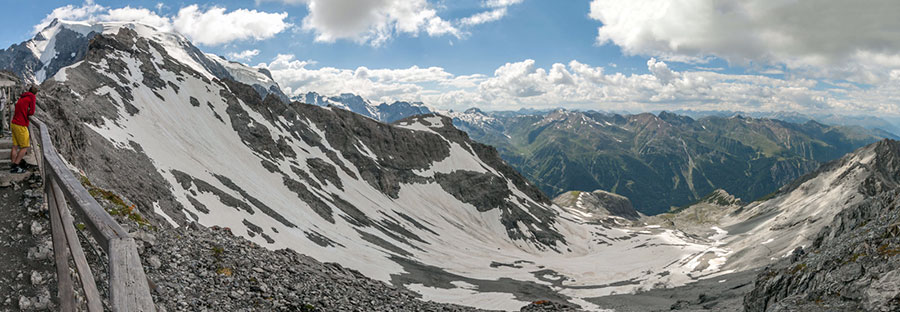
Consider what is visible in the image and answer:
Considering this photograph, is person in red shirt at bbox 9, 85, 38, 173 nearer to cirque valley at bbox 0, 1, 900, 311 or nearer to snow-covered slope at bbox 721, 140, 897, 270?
cirque valley at bbox 0, 1, 900, 311

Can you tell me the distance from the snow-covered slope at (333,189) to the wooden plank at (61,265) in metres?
37.7

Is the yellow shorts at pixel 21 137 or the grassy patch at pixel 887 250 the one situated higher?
the yellow shorts at pixel 21 137

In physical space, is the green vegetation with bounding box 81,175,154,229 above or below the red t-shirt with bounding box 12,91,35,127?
below

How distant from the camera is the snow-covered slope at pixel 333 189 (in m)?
66.6

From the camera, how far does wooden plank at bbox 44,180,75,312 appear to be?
7866 millimetres

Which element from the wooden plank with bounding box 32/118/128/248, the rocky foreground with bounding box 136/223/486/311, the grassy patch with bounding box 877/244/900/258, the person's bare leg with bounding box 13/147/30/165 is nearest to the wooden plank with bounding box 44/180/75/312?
the wooden plank with bounding box 32/118/128/248

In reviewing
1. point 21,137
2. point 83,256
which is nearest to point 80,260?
point 83,256

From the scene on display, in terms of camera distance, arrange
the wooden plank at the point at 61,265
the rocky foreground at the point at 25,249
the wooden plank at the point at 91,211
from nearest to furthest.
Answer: the wooden plank at the point at 91,211, the wooden plank at the point at 61,265, the rocky foreground at the point at 25,249

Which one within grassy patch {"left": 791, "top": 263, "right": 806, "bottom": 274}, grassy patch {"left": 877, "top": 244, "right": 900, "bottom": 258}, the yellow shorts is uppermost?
the yellow shorts

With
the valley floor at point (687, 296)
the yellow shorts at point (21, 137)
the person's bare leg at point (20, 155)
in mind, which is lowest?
the valley floor at point (687, 296)

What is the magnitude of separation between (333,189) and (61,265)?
111 meters

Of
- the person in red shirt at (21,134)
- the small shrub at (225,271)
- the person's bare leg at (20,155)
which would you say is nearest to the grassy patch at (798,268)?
the small shrub at (225,271)

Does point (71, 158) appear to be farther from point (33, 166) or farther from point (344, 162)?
point (344, 162)

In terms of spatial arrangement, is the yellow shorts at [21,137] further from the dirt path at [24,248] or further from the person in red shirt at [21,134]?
the dirt path at [24,248]
